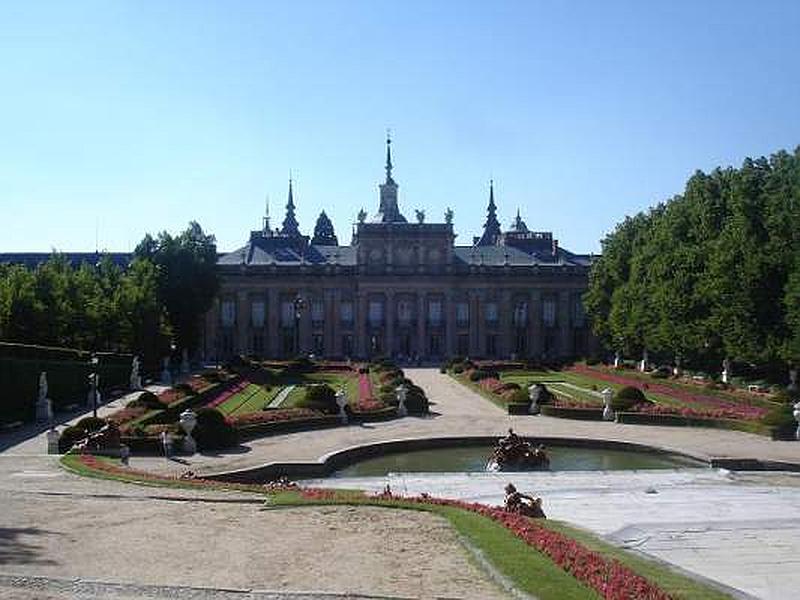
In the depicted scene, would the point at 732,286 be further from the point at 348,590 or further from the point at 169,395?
the point at 348,590

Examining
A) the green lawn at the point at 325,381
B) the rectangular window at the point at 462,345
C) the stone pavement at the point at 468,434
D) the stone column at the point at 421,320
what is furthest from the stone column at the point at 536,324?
the stone pavement at the point at 468,434

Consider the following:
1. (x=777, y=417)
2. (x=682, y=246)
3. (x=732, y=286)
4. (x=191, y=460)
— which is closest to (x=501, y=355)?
(x=682, y=246)

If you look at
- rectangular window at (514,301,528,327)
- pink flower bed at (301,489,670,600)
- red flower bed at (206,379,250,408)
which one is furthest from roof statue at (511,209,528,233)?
pink flower bed at (301,489,670,600)

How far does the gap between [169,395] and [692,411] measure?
18.8 metres

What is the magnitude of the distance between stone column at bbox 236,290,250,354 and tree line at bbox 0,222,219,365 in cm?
1889

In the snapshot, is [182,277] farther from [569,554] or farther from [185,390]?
[569,554]

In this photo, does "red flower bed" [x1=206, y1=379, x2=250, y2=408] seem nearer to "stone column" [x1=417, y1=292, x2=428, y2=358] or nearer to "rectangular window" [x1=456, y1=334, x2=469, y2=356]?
"stone column" [x1=417, y1=292, x2=428, y2=358]

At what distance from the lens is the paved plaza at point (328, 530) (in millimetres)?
9461

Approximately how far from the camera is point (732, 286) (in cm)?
4134

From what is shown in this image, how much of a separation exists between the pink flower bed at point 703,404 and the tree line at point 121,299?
23.9 metres

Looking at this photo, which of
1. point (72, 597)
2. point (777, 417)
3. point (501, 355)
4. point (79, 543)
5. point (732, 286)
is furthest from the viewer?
point (501, 355)

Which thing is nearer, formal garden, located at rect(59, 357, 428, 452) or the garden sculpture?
the garden sculpture

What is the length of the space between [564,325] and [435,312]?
11.2 m

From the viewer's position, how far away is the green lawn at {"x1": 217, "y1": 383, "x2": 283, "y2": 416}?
1351 inches
